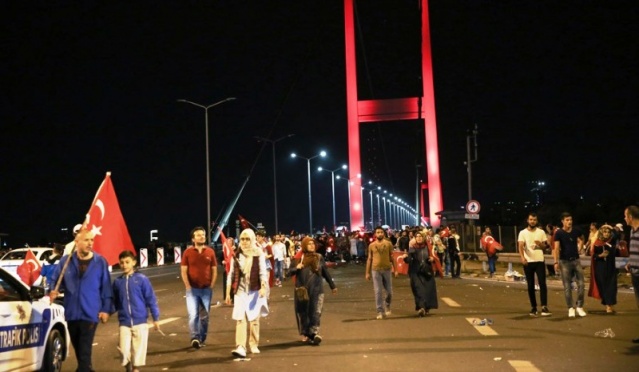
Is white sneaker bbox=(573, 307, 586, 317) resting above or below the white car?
below

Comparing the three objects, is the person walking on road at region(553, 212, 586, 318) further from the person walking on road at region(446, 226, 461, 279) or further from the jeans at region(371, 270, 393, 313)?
the person walking on road at region(446, 226, 461, 279)

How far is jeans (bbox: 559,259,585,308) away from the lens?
42.1 ft

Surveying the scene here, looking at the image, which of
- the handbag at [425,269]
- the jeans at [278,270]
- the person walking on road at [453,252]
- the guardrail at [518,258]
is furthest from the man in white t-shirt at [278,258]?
the handbag at [425,269]

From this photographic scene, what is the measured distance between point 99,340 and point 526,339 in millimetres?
5809

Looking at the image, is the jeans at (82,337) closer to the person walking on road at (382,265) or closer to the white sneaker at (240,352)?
the white sneaker at (240,352)

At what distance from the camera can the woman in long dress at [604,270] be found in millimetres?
13062

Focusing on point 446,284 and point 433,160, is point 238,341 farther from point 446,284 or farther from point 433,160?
point 433,160

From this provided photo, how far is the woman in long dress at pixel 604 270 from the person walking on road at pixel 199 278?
6.36 meters

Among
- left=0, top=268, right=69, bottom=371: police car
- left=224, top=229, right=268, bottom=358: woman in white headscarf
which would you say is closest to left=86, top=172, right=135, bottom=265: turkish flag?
left=0, top=268, right=69, bottom=371: police car

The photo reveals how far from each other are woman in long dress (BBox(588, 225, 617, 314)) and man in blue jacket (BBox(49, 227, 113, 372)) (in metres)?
8.38

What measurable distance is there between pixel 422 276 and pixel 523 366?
5360 mm

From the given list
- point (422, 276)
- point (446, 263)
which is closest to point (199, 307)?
point (422, 276)

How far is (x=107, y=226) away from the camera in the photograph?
8414 mm

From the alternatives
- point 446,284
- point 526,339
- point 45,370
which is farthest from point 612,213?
point 45,370
